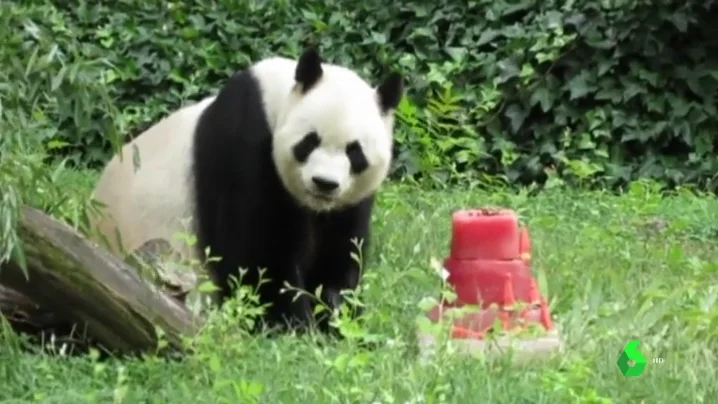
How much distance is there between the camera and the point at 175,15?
32.7ft

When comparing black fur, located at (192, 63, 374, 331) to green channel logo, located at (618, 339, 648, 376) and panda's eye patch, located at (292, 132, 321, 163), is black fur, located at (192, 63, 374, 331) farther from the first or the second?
Answer: green channel logo, located at (618, 339, 648, 376)

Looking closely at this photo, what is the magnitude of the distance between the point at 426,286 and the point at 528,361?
102 cm

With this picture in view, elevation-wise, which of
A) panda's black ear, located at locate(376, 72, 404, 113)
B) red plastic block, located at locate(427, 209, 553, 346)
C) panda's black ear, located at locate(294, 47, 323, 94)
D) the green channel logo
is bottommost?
the green channel logo

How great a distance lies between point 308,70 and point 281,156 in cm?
32

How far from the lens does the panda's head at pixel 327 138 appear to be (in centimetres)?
479

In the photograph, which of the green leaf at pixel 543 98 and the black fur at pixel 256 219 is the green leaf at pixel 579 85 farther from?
the black fur at pixel 256 219

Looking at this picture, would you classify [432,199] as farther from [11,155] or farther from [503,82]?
[11,155]

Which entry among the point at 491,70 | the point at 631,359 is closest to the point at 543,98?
the point at 491,70

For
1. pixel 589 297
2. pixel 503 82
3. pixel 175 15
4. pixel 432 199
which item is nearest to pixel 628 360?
Result: pixel 589 297

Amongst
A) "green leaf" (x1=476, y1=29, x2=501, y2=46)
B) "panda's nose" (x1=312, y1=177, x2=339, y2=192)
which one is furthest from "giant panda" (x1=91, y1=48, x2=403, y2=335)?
"green leaf" (x1=476, y1=29, x2=501, y2=46)

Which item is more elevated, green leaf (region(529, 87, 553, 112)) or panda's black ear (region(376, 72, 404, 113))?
panda's black ear (region(376, 72, 404, 113))

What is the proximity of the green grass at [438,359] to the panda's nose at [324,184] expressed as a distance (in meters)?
0.37

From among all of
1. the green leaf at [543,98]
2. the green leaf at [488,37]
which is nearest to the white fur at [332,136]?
the green leaf at [543,98]

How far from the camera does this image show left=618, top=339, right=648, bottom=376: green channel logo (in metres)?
3.79
